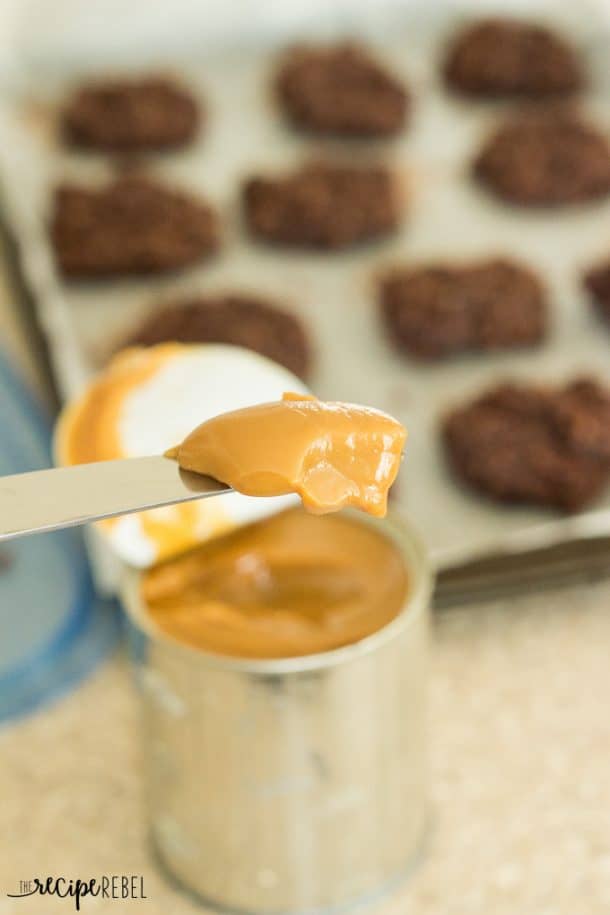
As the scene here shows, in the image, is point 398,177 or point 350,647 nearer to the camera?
point 350,647

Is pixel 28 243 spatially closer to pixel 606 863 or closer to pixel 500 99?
pixel 500 99

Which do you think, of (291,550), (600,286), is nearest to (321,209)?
(600,286)

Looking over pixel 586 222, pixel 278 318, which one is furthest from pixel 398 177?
pixel 278 318

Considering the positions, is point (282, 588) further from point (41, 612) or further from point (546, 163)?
point (546, 163)

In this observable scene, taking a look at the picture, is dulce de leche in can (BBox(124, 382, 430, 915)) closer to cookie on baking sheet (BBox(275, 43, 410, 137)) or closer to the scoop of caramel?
the scoop of caramel

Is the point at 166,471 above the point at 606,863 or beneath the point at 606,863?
above

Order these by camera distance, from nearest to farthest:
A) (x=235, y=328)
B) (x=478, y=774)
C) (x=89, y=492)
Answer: (x=89, y=492) → (x=478, y=774) → (x=235, y=328)

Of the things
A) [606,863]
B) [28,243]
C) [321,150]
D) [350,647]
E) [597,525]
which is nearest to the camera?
[350,647]
